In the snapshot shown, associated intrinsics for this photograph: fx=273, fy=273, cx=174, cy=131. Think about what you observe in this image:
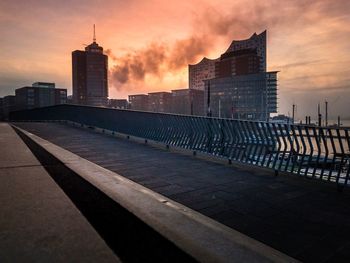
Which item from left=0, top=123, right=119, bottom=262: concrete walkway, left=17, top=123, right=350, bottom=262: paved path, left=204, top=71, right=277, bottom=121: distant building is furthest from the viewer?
left=204, top=71, right=277, bottom=121: distant building

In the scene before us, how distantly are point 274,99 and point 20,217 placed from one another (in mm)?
188264

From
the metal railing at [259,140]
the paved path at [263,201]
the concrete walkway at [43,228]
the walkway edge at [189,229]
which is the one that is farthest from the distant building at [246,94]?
the concrete walkway at [43,228]

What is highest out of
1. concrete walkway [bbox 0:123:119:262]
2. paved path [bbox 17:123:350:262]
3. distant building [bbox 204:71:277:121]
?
distant building [bbox 204:71:277:121]

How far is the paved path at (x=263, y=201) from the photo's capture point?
345cm

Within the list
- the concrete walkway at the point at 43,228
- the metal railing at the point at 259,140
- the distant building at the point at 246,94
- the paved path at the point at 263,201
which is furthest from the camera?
the distant building at the point at 246,94

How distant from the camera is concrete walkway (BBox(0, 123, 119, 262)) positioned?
9.37ft

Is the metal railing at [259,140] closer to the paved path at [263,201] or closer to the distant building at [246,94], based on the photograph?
the paved path at [263,201]

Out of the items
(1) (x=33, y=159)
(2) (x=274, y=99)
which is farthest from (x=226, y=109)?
(1) (x=33, y=159)

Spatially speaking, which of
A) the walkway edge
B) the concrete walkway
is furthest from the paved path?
the concrete walkway

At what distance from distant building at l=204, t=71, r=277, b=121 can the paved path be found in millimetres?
145576

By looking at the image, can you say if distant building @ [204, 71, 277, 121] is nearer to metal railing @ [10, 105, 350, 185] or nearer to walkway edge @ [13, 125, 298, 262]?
metal railing @ [10, 105, 350, 185]

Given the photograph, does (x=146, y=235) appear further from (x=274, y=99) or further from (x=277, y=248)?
(x=274, y=99)

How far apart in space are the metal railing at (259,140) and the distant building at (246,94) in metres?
140

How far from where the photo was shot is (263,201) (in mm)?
5043
